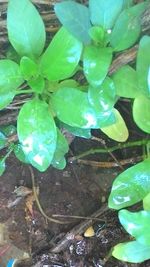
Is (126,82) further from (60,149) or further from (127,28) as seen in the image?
(60,149)

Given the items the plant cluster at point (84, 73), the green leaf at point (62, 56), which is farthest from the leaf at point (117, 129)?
the green leaf at point (62, 56)

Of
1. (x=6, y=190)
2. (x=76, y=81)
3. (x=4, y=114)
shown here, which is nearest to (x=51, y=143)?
(x=76, y=81)

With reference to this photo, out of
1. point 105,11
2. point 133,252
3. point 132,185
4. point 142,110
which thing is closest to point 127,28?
point 105,11

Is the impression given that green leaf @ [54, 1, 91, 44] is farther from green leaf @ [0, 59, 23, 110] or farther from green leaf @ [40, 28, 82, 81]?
green leaf @ [0, 59, 23, 110]

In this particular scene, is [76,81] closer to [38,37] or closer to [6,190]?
[38,37]

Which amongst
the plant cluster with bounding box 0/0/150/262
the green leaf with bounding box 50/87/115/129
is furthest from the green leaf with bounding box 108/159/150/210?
the green leaf with bounding box 50/87/115/129

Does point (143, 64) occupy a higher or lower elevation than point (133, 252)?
higher
